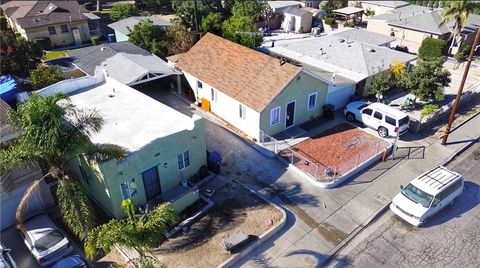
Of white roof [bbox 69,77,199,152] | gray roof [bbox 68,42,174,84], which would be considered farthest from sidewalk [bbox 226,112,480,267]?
gray roof [bbox 68,42,174,84]

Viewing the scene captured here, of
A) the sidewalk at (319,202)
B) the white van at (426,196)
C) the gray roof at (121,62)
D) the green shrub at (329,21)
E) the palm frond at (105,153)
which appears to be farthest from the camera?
the green shrub at (329,21)

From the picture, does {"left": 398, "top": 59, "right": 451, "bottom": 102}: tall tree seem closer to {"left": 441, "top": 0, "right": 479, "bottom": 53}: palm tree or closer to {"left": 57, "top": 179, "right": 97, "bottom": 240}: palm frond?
{"left": 441, "top": 0, "right": 479, "bottom": 53}: palm tree

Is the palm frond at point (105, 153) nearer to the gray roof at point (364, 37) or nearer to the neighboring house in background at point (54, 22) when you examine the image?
the gray roof at point (364, 37)

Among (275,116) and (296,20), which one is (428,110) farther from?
(296,20)

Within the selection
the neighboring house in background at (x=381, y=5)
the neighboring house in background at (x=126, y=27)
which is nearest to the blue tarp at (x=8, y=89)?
the neighboring house in background at (x=126, y=27)

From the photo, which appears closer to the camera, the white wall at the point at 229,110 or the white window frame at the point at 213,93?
the white wall at the point at 229,110

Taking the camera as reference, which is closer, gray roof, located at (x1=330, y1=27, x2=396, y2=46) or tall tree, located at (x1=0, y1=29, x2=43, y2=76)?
tall tree, located at (x1=0, y1=29, x2=43, y2=76)
